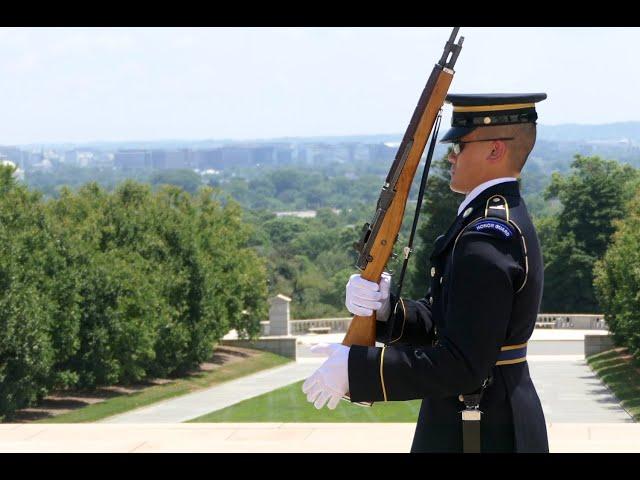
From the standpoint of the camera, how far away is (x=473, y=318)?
11.6 feet

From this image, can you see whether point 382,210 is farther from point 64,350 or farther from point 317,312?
point 317,312

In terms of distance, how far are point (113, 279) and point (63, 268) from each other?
1958 millimetres

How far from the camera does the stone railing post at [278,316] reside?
47.0 meters

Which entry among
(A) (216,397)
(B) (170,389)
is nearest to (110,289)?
(A) (216,397)

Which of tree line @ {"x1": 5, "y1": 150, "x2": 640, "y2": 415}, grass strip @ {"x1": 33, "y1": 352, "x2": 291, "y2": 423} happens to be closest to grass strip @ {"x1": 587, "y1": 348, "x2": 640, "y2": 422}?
tree line @ {"x1": 5, "y1": 150, "x2": 640, "y2": 415}

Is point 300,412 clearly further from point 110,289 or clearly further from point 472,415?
point 472,415

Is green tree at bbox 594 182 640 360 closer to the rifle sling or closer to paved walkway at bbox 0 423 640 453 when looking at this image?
paved walkway at bbox 0 423 640 453

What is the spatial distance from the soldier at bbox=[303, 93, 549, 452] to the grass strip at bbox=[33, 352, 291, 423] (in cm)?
2034

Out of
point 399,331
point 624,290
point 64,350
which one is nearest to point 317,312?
point 624,290

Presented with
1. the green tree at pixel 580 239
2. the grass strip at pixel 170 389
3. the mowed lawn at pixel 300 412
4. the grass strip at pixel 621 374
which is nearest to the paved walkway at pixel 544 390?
the grass strip at pixel 621 374

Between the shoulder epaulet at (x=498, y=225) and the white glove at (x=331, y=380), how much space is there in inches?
18.8

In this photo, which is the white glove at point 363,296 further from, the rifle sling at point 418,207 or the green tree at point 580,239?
the green tree at point 580,239

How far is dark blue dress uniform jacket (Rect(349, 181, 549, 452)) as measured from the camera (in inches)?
140

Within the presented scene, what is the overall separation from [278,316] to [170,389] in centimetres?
1588
